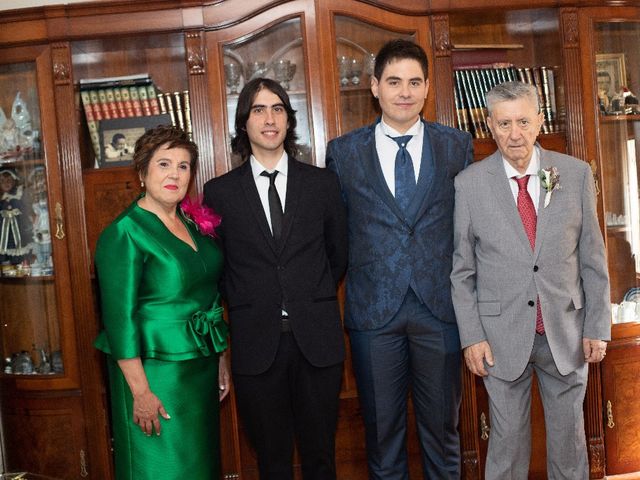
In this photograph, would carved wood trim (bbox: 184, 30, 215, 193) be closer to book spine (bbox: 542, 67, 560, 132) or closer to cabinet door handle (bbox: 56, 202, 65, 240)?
cabinet door handle (bbox: 56, 202, 65, 240)

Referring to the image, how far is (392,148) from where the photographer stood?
7.88ft

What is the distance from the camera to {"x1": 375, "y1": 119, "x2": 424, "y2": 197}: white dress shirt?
2375 millimetres

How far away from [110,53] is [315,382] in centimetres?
178

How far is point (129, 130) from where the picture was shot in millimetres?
3031

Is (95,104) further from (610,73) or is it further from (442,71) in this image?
(610,73)

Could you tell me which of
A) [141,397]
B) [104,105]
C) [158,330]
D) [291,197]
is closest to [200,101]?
[104,105]

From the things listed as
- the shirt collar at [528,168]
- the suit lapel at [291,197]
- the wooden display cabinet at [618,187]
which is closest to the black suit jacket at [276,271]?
the suit lapel at [291,197]

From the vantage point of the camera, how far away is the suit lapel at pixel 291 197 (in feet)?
7.52

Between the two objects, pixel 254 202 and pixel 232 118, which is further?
pixel 232 118

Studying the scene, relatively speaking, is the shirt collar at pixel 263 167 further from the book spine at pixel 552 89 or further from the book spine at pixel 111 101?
the book spine at pixel 552 89

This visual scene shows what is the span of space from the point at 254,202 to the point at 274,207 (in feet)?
0.23

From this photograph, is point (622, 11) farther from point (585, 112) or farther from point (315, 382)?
point (315, 382)

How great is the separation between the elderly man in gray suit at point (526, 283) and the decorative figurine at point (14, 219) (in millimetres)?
1879

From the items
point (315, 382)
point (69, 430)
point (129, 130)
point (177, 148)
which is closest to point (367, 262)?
point (315, 382)
